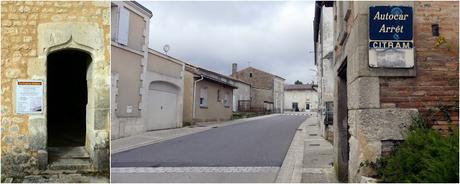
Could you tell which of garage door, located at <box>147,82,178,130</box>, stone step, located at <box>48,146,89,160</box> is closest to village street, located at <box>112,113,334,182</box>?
stone step, located at <box>48,146,89,160</box>

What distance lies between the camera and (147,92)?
1655cm

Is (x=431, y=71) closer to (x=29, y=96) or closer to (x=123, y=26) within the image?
(x=29, y=96)

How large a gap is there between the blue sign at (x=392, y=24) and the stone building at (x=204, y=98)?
18.8 m

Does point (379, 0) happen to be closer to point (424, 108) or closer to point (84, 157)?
point (424, 108)

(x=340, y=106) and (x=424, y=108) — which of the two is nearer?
(x=424, y=108)

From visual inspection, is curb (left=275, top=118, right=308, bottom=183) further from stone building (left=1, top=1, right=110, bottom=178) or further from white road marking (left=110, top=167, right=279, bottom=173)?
stone building (left=1, top=1, right=110, bottom=178)

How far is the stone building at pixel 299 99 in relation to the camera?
73.8m

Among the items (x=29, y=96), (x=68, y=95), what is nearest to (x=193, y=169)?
(x=29, y=96)

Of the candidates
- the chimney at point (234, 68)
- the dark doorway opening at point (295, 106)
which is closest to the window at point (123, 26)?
the chimney at point (234, 68)

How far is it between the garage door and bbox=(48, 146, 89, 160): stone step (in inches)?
373

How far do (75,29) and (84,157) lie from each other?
7.61 feet

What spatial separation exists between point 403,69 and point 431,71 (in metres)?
0.31

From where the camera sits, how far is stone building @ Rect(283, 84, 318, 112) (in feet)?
242

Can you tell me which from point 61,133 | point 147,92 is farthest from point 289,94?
point 61,133
